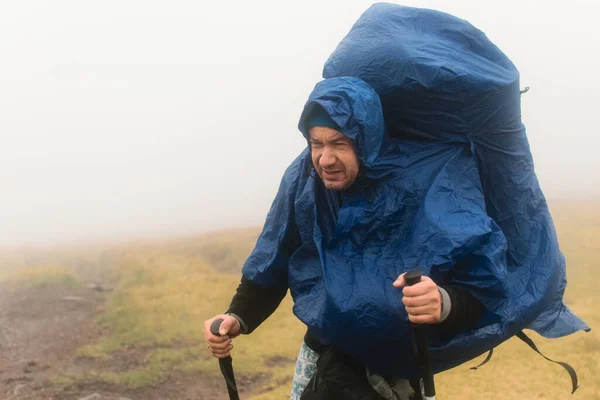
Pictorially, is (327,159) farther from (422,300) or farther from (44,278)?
(44,278)

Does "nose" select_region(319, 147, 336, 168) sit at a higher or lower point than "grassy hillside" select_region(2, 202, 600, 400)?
higher

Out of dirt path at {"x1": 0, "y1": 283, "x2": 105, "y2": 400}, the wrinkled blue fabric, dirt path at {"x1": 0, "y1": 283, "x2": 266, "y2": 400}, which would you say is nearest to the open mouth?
the wrinkled blue fabric

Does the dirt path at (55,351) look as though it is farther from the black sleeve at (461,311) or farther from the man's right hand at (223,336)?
the black sleeve at (461,311)

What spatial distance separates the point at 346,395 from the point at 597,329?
10853 millimetres

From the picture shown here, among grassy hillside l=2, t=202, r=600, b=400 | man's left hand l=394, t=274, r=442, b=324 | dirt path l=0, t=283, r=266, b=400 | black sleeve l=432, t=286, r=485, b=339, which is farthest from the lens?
dirt path l=0, t=283, r=266, b=400

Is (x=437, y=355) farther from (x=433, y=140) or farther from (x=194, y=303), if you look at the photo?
(x=194, y=303)

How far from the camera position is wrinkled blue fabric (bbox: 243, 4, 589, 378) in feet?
9.90

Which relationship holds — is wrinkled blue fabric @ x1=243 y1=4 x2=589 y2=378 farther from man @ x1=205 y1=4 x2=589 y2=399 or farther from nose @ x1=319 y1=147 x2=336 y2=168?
nose @ x1=319 y1=147 x2=336 y2=168

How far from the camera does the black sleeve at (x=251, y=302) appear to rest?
4008 mm

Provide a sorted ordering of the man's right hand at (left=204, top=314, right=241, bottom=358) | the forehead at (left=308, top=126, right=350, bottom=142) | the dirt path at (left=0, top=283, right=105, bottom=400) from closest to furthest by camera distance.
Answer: the forehead at (left=308, top=126, right=350, bottom=142) < the man's right hand at (left=204, top=314, right=241, bottom=358) < the dirt path at (left=0, top=283, right=105, bottom=400)

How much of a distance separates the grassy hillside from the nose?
738 centimetres

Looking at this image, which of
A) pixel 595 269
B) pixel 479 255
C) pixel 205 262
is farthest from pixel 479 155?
pixel 205 262

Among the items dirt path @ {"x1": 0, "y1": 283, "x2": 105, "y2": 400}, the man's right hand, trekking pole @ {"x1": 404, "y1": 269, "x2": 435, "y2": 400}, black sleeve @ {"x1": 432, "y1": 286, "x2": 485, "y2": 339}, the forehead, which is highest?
the forehead

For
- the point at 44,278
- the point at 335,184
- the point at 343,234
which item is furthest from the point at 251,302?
the point at 44,278
